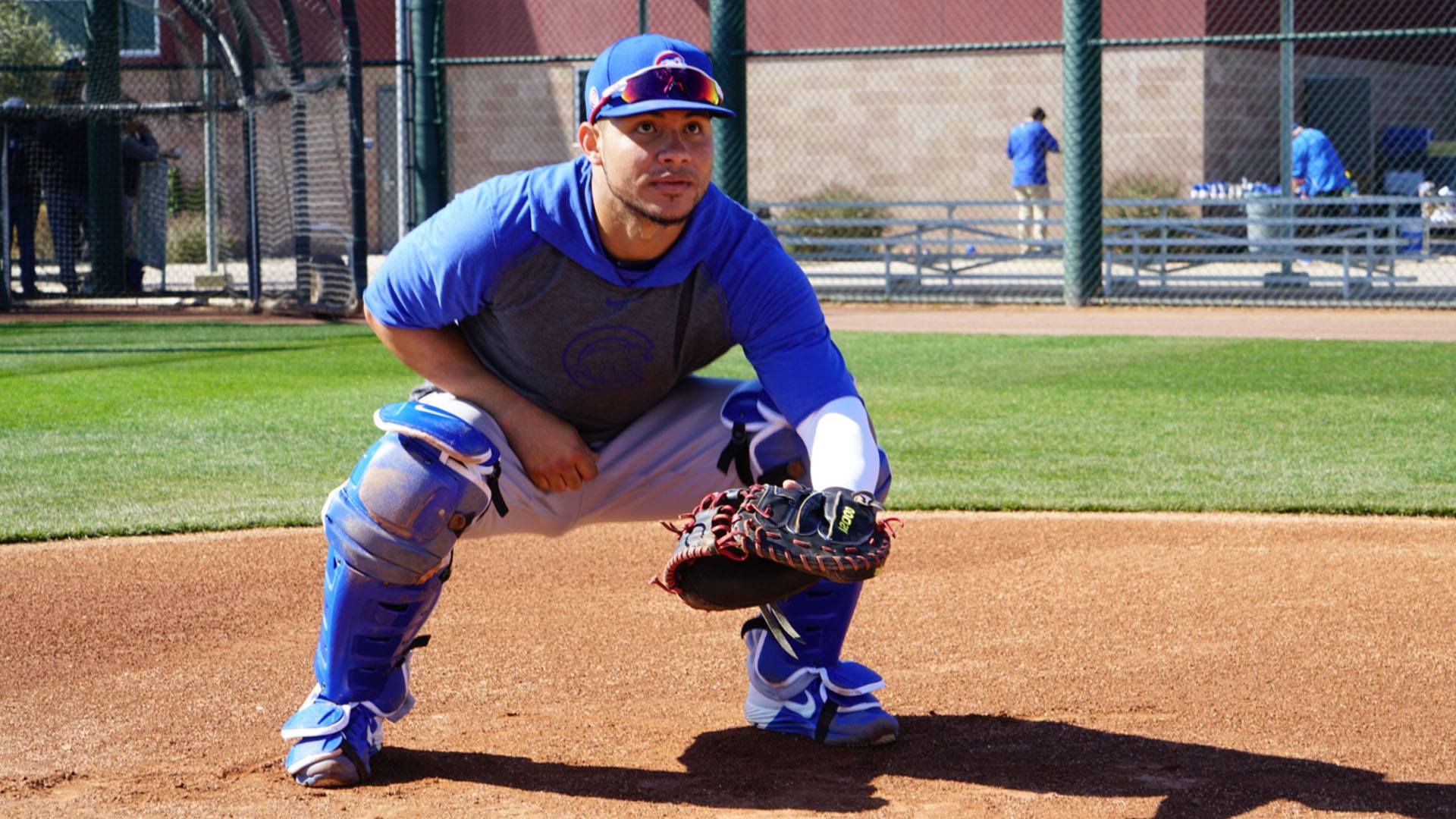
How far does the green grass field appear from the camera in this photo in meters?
6.34

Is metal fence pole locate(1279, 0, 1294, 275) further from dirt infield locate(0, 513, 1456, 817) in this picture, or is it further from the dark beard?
the dark beard

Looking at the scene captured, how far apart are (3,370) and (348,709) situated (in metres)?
8.22

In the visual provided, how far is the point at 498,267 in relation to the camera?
11.0 ft

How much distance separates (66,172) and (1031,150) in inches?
432

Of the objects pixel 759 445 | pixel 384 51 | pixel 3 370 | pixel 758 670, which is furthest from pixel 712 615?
pixel 384 51

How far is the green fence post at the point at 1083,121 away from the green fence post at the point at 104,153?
8964 millimetres

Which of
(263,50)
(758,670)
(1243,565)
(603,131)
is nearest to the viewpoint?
(603,131)

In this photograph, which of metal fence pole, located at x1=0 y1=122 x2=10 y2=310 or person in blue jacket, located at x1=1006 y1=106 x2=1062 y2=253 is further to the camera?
person in blue jacket, located at x1=1006 y1=106 x2=1062 y2=253

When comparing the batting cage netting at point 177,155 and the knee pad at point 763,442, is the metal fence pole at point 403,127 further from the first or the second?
the knee pad at point 763,442

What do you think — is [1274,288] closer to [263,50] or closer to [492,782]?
[263,50]

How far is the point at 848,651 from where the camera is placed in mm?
4344

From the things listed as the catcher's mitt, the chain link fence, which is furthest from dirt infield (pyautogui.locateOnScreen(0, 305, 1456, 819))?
the chain link fence

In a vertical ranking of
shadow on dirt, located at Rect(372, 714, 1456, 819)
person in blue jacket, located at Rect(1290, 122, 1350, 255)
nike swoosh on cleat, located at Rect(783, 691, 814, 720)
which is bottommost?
shadow on dirt, located at Rect(372, 714, 1456, 819)

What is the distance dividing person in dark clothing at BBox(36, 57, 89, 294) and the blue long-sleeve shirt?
1069 cm
